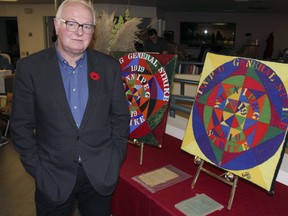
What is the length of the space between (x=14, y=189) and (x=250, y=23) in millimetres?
12314

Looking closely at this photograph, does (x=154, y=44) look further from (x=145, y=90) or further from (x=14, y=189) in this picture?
(x=145, y=90)

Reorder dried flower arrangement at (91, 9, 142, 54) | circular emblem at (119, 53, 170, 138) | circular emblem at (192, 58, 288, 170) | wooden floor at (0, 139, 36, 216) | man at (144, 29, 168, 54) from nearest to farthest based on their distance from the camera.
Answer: circular emblem at (192, 58, 288, 170) < circular emblem at (119, 53, 170, 138) < dried flower arrangement at (91, 9, 142, 54) < wooden floor at (0, 139, 36, 216) < man at (144, 29, 168, 54)

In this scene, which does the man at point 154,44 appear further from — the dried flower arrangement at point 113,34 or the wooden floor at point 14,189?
the dried flower arrangement at point 113,34

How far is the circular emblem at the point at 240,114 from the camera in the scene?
3.79ft

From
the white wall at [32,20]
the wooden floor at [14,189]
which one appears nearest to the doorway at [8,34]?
the white wall at [32,20]

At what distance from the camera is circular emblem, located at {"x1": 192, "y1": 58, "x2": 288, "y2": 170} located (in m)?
1.15

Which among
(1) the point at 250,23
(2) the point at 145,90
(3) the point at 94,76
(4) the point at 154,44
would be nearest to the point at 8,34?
(4) the point at 154,44

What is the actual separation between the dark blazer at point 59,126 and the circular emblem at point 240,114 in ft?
1.40

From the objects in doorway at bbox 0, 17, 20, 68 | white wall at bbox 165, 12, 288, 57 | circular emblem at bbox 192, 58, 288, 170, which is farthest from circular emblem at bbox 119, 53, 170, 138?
white wall at bbox 165, 12, 288, 57

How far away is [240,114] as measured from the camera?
49.7 inches

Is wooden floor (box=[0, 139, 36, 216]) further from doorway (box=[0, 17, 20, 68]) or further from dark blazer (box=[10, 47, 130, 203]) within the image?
doorway (box=[0, 17, 20, 68])

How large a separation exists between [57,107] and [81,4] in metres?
0.44

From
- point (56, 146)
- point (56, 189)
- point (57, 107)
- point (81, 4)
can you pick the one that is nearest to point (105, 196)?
point (56, 189)

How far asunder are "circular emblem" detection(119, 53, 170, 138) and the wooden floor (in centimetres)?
130
